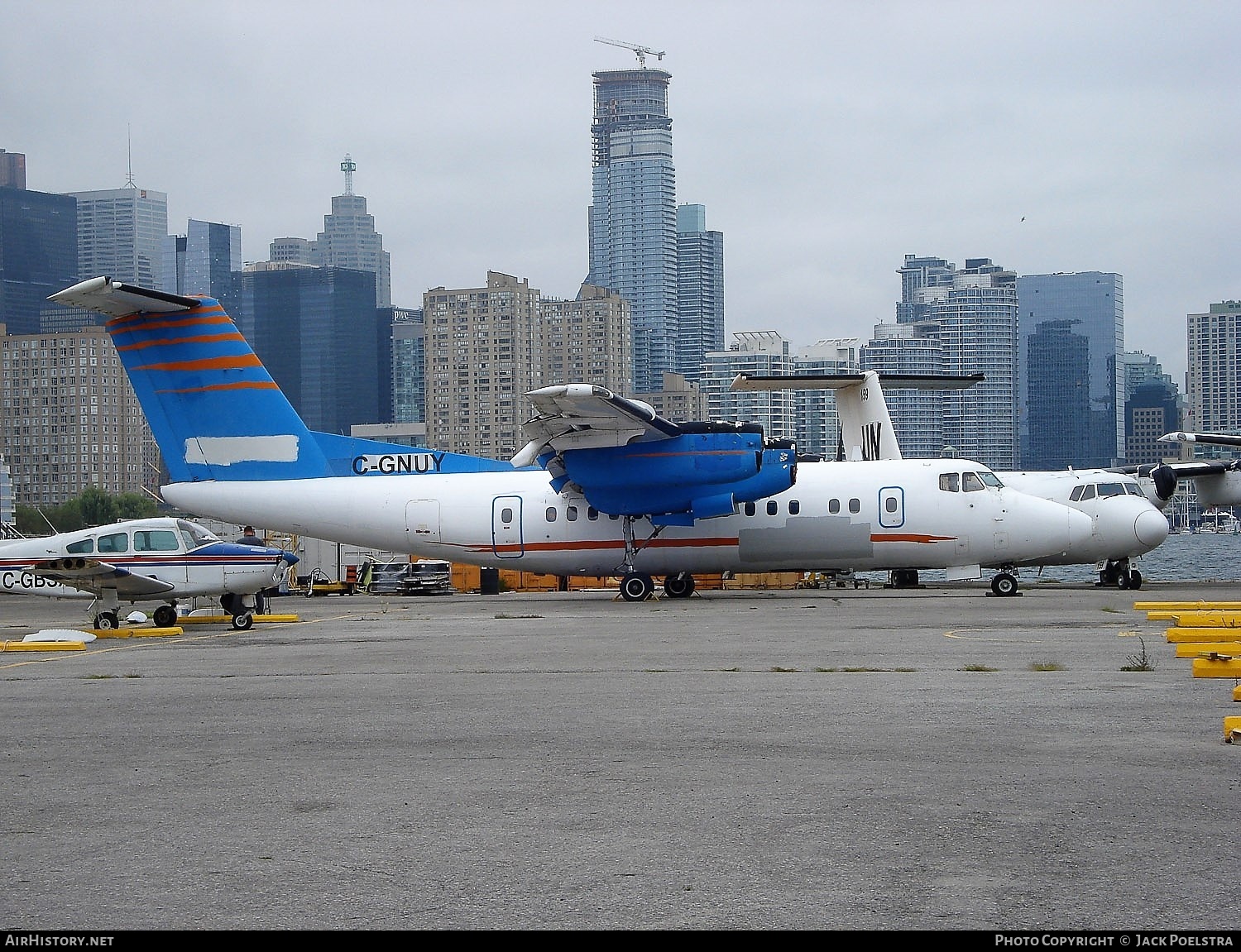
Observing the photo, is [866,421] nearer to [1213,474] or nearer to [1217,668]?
[1213,474]

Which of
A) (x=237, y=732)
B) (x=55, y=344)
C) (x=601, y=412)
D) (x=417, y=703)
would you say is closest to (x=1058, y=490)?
(x=601, y=412)

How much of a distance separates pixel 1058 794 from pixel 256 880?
13.5 feet

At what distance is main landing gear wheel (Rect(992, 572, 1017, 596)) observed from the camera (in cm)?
2703

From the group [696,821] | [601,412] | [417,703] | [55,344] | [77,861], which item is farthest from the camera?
[55,344]

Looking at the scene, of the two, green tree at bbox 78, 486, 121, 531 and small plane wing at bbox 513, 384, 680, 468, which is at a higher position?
small plane wing at bbox 513, 384, 680, 468

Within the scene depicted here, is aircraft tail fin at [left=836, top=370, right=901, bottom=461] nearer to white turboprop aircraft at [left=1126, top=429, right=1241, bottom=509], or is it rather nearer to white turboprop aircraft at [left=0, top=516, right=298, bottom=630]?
white turboprop aircraft at [left=1126, top=429, right=1241, bottom=509]

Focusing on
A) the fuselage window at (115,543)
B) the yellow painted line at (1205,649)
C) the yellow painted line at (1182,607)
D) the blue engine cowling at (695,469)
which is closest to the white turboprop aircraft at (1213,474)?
the blue engine cowling at (695,469)

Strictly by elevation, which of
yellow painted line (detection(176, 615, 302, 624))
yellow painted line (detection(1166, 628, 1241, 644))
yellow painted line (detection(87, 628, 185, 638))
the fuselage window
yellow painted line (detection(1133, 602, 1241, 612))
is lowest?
yellow painted line (detection(176, 615, 302, 624))

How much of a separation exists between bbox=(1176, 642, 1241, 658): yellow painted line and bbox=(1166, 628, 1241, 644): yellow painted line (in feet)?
3.24

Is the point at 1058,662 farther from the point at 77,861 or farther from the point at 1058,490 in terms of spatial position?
the point at 1058,490

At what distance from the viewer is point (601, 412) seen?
25.2 meters

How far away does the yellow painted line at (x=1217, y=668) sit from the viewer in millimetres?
11430

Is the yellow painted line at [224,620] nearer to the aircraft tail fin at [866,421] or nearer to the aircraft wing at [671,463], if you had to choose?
the aircraft wing at [671,463]

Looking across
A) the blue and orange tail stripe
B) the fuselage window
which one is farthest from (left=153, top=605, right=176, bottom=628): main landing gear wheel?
the blue and orange tail stripe
